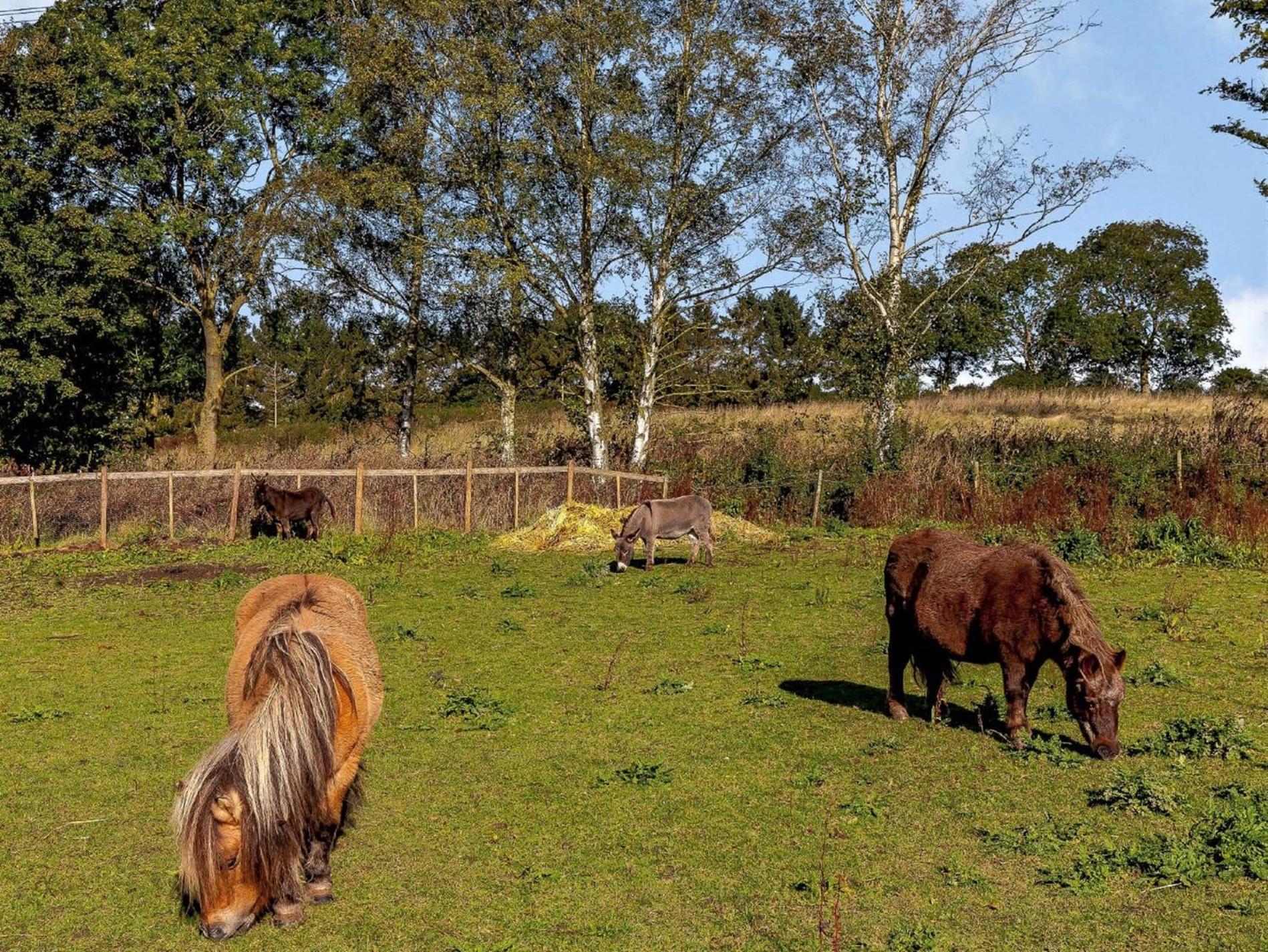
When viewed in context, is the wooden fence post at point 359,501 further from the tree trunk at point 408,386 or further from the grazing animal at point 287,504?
the tree trunk at point 408,386

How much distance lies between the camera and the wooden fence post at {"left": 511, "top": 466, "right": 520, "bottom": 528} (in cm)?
2569

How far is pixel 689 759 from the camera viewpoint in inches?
347

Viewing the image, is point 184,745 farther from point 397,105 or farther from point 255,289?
point 255,289

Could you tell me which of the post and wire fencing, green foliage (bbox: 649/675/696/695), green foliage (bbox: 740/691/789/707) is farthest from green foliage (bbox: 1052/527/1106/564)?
the post and wire fencing

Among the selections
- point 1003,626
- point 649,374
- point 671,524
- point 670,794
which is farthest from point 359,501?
point 1003,626

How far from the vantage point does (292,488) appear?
2705cm

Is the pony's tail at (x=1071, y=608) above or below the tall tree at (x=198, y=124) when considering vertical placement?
below

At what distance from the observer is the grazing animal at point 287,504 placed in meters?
24.2

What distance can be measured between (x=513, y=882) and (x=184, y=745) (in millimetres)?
4458

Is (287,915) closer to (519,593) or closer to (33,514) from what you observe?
(519,593)

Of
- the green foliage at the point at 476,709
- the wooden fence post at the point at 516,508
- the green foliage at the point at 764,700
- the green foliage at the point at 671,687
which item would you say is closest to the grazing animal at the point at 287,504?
the wooden fence post at the point at 516,508

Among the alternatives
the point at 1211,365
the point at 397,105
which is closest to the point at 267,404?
the point at 397,105

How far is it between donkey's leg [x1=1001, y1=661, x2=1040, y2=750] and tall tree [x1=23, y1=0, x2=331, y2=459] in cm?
3062

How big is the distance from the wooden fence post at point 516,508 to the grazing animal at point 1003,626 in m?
16.7
